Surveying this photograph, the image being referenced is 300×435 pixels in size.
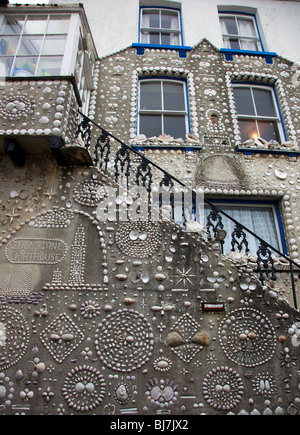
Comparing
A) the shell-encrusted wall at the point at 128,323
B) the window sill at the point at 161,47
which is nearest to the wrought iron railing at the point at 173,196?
the shell-encrusted wall at the point at 128,323

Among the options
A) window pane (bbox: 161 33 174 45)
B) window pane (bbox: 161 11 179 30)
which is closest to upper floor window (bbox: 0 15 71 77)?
window pane (bbox: 161 33 174 45)

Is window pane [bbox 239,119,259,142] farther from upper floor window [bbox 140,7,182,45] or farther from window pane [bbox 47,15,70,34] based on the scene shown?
window pane [bbox 47,15,70,34]

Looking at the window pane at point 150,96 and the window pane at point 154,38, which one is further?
the window pane at point 154,38

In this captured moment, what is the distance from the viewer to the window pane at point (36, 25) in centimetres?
747

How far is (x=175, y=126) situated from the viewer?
8961 mm

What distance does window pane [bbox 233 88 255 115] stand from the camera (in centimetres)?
927

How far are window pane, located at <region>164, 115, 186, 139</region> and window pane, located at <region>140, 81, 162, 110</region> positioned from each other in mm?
469

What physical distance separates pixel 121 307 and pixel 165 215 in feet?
5.82

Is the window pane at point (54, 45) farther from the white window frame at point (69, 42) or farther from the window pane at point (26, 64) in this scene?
the window pane at point (26, 64)

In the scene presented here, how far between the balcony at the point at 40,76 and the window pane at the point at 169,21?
12.1 feet

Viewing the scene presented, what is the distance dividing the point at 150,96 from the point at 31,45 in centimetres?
340

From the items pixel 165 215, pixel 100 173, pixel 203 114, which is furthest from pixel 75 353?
pixel 203 114

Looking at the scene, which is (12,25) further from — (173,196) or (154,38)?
(173,196)

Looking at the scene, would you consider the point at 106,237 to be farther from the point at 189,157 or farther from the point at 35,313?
the point at 189,157
